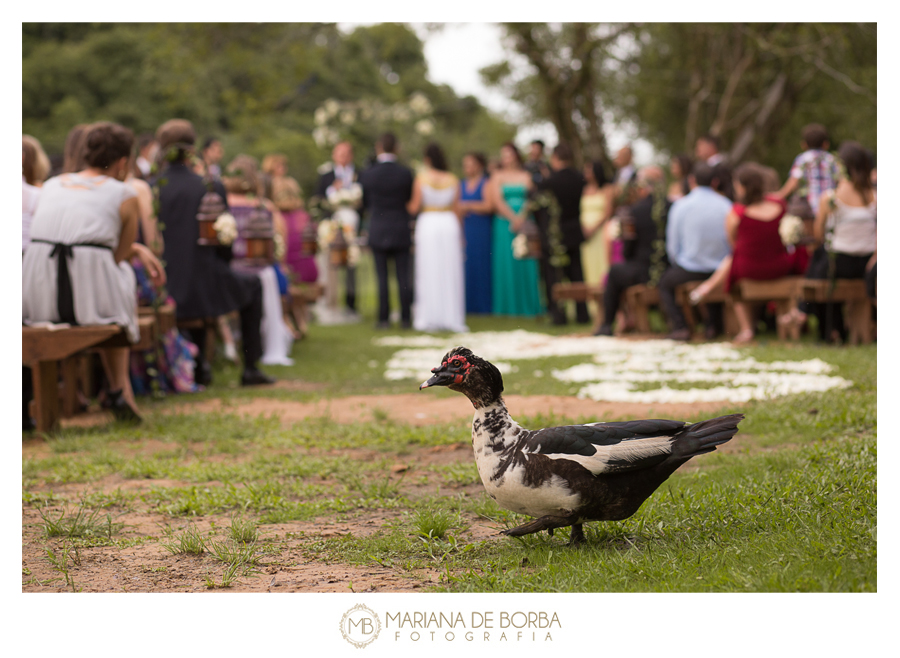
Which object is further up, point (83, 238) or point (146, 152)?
point (146, 152)

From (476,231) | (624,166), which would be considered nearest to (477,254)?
(476,231)

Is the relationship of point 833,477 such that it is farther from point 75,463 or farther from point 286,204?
point 286,204

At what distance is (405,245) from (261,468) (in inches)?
368

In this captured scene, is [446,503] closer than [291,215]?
Yes

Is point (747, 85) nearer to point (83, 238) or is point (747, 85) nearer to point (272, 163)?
point (272, 163)

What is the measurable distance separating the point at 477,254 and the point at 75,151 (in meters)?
10.7

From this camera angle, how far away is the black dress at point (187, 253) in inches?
347

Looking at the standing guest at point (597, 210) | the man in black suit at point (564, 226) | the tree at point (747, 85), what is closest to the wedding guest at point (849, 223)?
the tree at point (747, 85)

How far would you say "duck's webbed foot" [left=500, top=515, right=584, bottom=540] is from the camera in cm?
377

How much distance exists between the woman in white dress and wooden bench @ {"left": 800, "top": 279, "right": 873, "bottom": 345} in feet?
19.2

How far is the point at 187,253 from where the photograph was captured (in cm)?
884

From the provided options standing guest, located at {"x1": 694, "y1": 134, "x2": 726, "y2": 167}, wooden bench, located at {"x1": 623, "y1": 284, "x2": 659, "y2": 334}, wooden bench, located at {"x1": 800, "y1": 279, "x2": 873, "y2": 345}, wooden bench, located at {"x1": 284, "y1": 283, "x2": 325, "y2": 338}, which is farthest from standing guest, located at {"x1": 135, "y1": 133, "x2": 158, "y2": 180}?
standing guest, located at {"x1": 694, "y1": 134, "x2": 726, "y2": 167}
